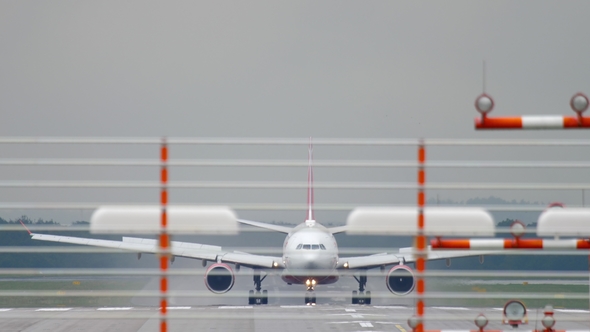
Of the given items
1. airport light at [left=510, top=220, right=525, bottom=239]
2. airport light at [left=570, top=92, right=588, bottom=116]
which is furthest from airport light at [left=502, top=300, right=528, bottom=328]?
airport light at [left=570, top=92, right=588, bottom=116]

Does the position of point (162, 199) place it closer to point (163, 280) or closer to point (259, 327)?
point (163, 280)

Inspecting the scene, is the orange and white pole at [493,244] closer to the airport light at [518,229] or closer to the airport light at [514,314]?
the airport light at [518,229]

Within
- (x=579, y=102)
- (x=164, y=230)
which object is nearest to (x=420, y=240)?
(x=579, y=102)

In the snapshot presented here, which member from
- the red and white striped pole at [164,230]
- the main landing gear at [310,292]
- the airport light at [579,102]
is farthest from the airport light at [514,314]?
the red and white striped pole at [164,230]

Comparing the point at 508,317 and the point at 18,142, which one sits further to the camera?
the point at 508,317

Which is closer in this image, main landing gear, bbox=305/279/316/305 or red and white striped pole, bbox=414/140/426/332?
red and white striped pole, bbox=414/140/426/332

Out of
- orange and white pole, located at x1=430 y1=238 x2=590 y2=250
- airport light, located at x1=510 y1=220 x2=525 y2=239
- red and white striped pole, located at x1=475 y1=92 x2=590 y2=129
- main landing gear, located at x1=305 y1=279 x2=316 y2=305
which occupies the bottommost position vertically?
main landing gear, located at x1=305 y1=279 x2=316 y2=305

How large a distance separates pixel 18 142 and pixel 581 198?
255cm

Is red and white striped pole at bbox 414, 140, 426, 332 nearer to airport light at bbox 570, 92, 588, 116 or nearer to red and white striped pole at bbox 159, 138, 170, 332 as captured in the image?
airport light at bbox 570, 92, 588, 116

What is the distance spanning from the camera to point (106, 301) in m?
22.9

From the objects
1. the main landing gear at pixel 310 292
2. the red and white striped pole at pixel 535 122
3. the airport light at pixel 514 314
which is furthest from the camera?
the main landing gear at pixel 310 292

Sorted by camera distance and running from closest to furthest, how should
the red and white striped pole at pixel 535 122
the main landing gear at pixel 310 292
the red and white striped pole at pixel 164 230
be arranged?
the red and white striped pole at pixel 535 122
the red and white striped pole at pixel 164 230
the main landing gear at pixel 310 292

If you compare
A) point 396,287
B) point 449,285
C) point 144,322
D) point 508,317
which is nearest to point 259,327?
point 144,322

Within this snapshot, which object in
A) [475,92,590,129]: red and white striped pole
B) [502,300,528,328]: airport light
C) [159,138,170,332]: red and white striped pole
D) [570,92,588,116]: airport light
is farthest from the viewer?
[502,300,528,328]: airport light
